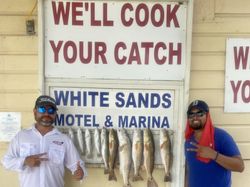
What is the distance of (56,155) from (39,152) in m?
0.16

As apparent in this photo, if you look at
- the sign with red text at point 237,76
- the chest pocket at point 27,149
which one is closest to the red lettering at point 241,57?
the sign with red text at point 237,76

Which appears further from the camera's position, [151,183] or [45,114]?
[151,183]

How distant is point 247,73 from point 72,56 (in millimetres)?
1818

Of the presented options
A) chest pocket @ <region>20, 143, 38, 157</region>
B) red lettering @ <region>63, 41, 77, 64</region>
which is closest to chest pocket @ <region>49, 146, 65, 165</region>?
chest pocket @ <region>20, 143, 38, 157</region>

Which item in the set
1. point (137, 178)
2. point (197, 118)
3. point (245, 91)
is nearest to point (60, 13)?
point (197, 118)

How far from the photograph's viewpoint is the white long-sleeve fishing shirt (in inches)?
137

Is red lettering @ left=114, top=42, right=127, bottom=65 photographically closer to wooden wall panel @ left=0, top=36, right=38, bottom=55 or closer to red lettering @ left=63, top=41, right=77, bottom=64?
red lettering @ left=63, top=41, right=77, bottom=64

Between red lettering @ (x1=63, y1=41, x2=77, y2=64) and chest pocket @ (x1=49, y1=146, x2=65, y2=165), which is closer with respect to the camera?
chest pocket @ (x1=49, y1=146, x2=65, y2=165)

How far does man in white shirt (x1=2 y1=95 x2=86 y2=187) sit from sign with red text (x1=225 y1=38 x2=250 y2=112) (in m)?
1.71

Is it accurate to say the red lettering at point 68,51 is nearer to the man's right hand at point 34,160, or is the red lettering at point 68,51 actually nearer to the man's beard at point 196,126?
the man's right hand at point 34,160

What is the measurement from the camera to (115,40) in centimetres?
395

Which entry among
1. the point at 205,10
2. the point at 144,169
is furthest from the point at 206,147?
the point at 205,10

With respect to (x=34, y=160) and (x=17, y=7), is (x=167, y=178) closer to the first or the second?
(x=34, y=160)

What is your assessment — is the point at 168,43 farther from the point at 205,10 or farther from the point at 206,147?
the point at 206,147
